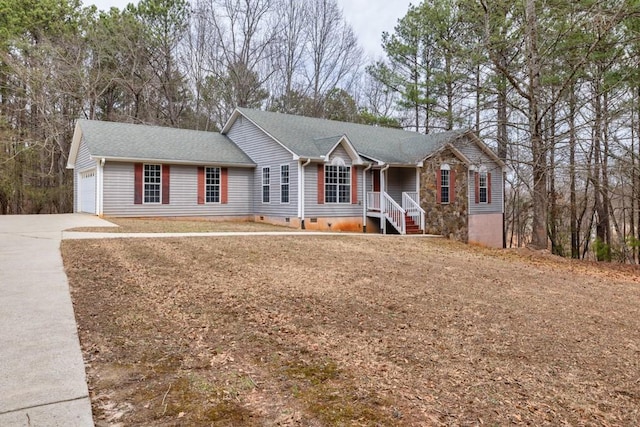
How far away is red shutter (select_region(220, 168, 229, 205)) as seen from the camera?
18.4 m

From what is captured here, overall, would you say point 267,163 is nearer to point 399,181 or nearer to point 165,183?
point 165,183

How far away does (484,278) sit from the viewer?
7574 millimetres

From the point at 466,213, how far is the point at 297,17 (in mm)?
18986

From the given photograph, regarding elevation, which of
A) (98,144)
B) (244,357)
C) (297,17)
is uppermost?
(297,17)

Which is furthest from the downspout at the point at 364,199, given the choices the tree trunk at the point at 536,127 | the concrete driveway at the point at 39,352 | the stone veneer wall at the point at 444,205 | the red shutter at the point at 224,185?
the concrete driveway at the point at 39,352

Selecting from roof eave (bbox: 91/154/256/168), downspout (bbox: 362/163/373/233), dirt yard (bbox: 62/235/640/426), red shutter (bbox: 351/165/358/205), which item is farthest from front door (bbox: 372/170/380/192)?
dirt yard (bbox: 62/235/640/426)

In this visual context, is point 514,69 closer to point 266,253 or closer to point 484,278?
point 484,278

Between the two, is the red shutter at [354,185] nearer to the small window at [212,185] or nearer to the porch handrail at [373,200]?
the porch handrail at [373,200]

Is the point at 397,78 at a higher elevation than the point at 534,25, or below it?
higher

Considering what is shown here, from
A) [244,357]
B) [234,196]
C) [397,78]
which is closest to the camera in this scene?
[244,357]

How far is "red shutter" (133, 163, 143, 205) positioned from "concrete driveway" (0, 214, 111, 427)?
9571 mm

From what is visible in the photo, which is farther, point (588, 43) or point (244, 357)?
point (588, 43)

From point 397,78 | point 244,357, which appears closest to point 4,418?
point 244,357

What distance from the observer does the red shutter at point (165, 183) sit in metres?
16.8
